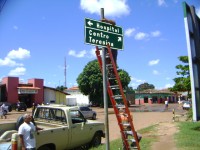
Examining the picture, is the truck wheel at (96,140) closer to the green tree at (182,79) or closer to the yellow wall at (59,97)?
the green tree at (182,79)

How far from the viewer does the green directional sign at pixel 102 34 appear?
6176 mm

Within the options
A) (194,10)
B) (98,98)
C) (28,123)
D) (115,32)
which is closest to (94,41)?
(115,32)

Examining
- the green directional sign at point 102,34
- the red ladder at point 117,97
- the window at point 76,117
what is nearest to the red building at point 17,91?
the window at point 76,117

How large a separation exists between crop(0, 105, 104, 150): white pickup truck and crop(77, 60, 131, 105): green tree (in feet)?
156

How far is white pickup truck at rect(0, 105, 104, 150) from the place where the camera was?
9.09 m

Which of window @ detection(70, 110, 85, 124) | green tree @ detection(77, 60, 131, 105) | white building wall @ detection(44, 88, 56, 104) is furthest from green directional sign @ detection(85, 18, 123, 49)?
white building wall @ detection(44, 88, 56, 104)

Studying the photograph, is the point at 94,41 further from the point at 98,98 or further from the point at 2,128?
the point at 98,98

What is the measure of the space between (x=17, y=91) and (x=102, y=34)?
49588 millimetres

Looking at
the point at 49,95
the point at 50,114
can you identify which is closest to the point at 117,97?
the point at 50,114

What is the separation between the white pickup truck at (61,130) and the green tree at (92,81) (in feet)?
156

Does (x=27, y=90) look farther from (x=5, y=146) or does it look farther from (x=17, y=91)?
(x=5, y=146)

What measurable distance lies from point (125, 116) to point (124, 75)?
56.1 m

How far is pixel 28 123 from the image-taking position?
8023 millimetres

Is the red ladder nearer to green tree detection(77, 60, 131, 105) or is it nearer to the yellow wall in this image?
green tree detection(77, 60, 131, 105)
